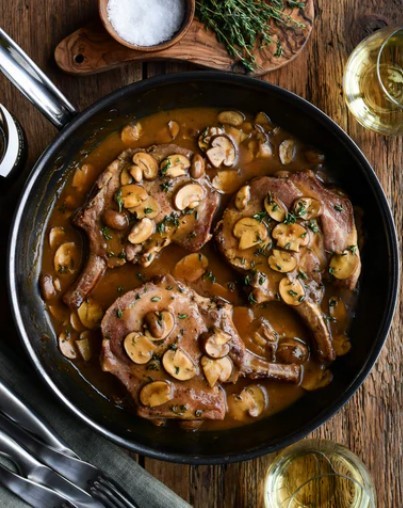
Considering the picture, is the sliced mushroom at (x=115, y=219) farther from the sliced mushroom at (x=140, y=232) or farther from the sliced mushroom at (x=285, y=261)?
the sliced mushroom at (x=285, y=261)

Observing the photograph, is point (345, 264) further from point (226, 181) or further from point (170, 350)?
point (170, 350)

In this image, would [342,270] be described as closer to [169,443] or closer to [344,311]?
[344,311]

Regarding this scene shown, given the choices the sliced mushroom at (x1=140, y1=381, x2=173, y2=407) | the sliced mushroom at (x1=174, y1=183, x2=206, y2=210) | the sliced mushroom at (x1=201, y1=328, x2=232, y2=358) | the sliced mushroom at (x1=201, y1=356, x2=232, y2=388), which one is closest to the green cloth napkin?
the sliced mushroom at (x1=140, y1=381, x2=173, y2=407)

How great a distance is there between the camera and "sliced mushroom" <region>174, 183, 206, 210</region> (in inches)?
136

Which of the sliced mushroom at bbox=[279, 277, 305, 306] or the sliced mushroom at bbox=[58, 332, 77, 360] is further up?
the sliced mushroom at bbox=[58, 332, 77, 360]

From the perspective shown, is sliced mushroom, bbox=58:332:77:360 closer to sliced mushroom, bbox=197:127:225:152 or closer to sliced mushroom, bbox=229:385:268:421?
sliced mushroom, bbox=229:385:268:421

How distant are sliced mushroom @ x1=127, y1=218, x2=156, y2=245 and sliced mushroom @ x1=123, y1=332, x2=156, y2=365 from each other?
43 cm

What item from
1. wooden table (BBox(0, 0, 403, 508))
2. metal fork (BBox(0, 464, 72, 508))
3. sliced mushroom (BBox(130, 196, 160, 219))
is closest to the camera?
metal fork (BBox(0, 464, 72, 508))

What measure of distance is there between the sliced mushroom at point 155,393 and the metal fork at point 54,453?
39 cm

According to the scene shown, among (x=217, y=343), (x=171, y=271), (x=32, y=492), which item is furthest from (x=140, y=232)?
(x=32, y=492)

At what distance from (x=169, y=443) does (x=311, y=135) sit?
165 cm

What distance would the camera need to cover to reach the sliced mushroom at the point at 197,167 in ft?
11.5

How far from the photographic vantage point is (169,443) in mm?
3578

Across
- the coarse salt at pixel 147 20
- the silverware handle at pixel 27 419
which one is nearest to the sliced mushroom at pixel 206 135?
the coarse salt at pixel 147 20
